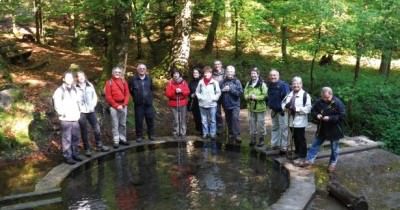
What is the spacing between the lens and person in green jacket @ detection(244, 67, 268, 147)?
33.6ft

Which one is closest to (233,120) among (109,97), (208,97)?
(208,97)

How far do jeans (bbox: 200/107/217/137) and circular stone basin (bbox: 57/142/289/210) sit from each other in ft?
1.16

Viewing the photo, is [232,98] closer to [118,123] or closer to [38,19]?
[118,123]

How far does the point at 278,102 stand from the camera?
9.77 meters

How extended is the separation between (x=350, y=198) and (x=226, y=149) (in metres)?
4.11

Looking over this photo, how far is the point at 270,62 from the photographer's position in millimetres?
20688

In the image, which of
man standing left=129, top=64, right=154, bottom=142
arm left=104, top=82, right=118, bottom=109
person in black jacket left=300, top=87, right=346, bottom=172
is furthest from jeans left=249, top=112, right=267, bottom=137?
arm left=104, top=82, right=118, bottom=109

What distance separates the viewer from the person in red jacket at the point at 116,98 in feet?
34.3

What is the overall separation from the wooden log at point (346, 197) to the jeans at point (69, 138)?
213 inches

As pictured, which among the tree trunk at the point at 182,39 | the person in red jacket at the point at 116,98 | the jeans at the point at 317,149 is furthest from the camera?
the tree trunk at the point at 182,39

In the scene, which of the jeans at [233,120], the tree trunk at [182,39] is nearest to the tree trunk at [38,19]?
the tree trunk at [182,39]

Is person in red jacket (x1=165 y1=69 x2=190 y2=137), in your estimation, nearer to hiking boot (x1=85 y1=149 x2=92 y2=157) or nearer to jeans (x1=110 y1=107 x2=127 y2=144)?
jeans (x1=110 y1=107 x2=127 y2=144)

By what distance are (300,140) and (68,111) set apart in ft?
16.5

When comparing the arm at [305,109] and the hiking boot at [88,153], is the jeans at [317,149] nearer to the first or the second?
the arm at [305,109]
